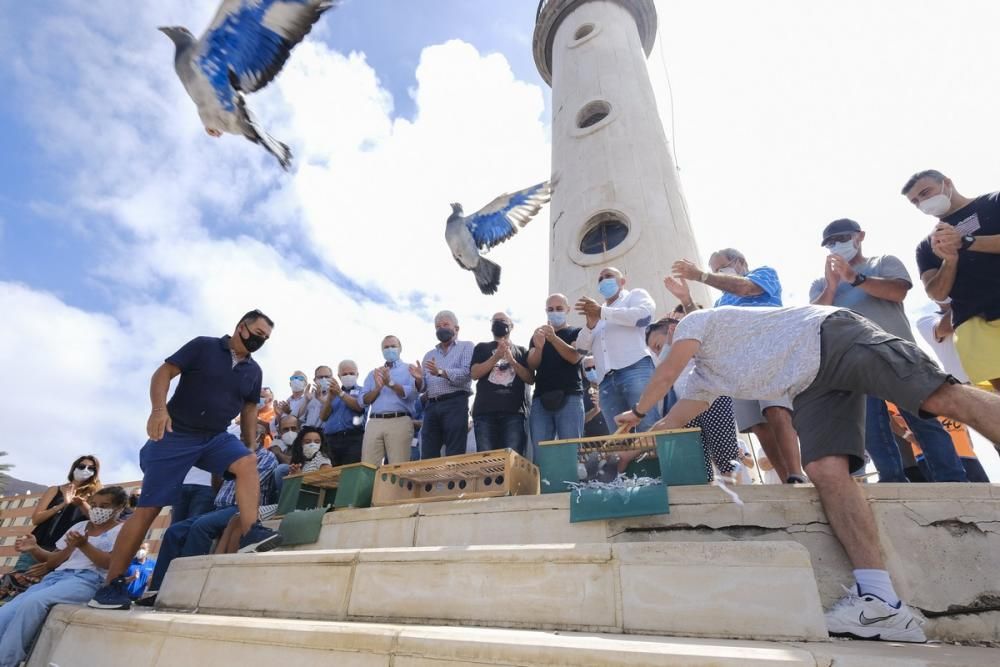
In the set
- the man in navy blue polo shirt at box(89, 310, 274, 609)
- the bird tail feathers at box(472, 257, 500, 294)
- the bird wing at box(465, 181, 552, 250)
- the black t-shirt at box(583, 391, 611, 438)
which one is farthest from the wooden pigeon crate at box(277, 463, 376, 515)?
the bird wing at box(465, 181, 552, 250)

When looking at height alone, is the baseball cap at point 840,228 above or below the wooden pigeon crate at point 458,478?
above

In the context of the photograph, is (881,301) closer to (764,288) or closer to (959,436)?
(764,288)

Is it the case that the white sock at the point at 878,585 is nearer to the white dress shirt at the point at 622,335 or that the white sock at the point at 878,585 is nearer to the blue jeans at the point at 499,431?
Answer: the white dress shirt at the point at 622,335

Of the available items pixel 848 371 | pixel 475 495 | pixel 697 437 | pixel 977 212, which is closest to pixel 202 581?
pixel 475 495

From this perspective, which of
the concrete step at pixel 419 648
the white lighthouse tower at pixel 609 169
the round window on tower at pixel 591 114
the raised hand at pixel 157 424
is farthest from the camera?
the round window on tower at pixel 591 114

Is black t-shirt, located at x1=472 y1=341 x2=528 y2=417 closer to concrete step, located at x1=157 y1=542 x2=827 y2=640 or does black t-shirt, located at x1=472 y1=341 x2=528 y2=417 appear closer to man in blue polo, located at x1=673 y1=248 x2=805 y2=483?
man in blue polo, located at x1=673 y1=248 x2=805 y2=483

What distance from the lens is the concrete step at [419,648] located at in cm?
127

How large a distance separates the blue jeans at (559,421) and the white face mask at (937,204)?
267 cm

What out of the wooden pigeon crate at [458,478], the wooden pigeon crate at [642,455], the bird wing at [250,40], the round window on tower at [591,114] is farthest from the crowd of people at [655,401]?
the round window on tower at [591,114]

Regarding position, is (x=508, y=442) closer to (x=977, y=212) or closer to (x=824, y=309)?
(x=824, y=309)

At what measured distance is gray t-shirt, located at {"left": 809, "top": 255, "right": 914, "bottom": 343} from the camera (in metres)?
3.19

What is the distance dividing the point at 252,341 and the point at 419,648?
2.65 metres

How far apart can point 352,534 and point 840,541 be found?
2.61 m

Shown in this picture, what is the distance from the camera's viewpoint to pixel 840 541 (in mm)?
1987
